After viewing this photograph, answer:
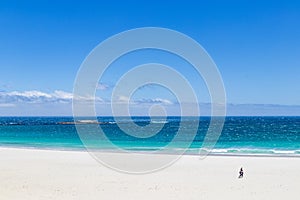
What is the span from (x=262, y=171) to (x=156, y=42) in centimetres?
1038

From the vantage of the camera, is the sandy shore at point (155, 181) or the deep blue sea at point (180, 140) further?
the deep blue sea at point (180, 140)

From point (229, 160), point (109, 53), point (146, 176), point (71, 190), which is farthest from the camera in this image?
point (229, 160)

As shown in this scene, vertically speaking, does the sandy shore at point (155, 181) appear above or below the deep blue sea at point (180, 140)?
below

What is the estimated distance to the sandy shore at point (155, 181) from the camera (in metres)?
14.9

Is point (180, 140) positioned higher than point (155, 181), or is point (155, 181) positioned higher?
point (180, 140)

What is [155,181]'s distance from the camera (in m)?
17.7

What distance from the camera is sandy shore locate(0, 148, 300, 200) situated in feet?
49.0

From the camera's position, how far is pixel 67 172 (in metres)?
20.7

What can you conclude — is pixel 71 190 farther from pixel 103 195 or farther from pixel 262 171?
pixel 262 171

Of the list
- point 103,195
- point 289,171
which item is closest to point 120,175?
point 103,195

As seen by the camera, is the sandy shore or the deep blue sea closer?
the sandy shore

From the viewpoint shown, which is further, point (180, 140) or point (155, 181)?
point (180, 140)

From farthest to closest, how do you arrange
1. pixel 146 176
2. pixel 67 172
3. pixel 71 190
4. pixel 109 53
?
1. pixel 67 172
2. pixel 146 176
3. pixel 71 190
4. pixel 109 53

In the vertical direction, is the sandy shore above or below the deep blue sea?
below
